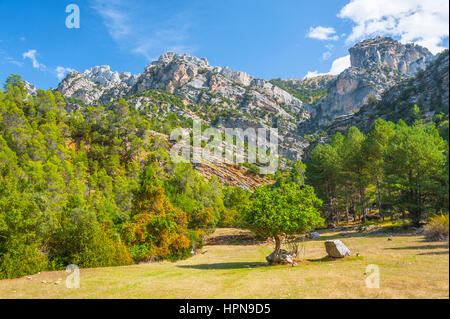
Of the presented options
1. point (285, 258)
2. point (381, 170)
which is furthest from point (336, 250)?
point (381, 170)

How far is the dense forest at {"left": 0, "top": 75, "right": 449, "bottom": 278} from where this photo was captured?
19016 mm

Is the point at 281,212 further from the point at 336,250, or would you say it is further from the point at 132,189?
the point at 132,189

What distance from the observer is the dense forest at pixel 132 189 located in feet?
62.4

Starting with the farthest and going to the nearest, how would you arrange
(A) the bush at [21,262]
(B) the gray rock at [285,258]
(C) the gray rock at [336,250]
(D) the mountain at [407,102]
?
(D) the mountain at [407,102] → (A) the bush at [21,262] → (B) the gray rock at [285,258] → (C) the gray rock at [336,250]

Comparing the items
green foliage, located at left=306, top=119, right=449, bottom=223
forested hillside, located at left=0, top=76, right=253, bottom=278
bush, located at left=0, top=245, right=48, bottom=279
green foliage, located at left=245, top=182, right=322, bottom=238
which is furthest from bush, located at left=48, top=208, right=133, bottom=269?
green foliage, located at left=306, top=119, right=449, bottom=223

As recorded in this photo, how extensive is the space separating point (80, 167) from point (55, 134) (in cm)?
988

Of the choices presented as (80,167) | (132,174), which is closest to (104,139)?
(132,174)

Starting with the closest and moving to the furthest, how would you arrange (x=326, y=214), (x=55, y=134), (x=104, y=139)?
(x=326, y=214) < (x=55, y=134) < (x=104, y=139)

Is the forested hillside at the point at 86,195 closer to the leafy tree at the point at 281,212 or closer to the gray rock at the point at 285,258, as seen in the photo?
the leafy tree at the point at 281,212

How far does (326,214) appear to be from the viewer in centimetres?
5031

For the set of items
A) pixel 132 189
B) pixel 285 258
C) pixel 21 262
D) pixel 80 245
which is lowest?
pixel 21 262

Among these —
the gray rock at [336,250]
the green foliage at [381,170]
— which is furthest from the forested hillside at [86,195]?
the green foliage at [381,170]

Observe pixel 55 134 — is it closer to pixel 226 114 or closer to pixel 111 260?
pixel 111 260

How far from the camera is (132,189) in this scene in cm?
3177
